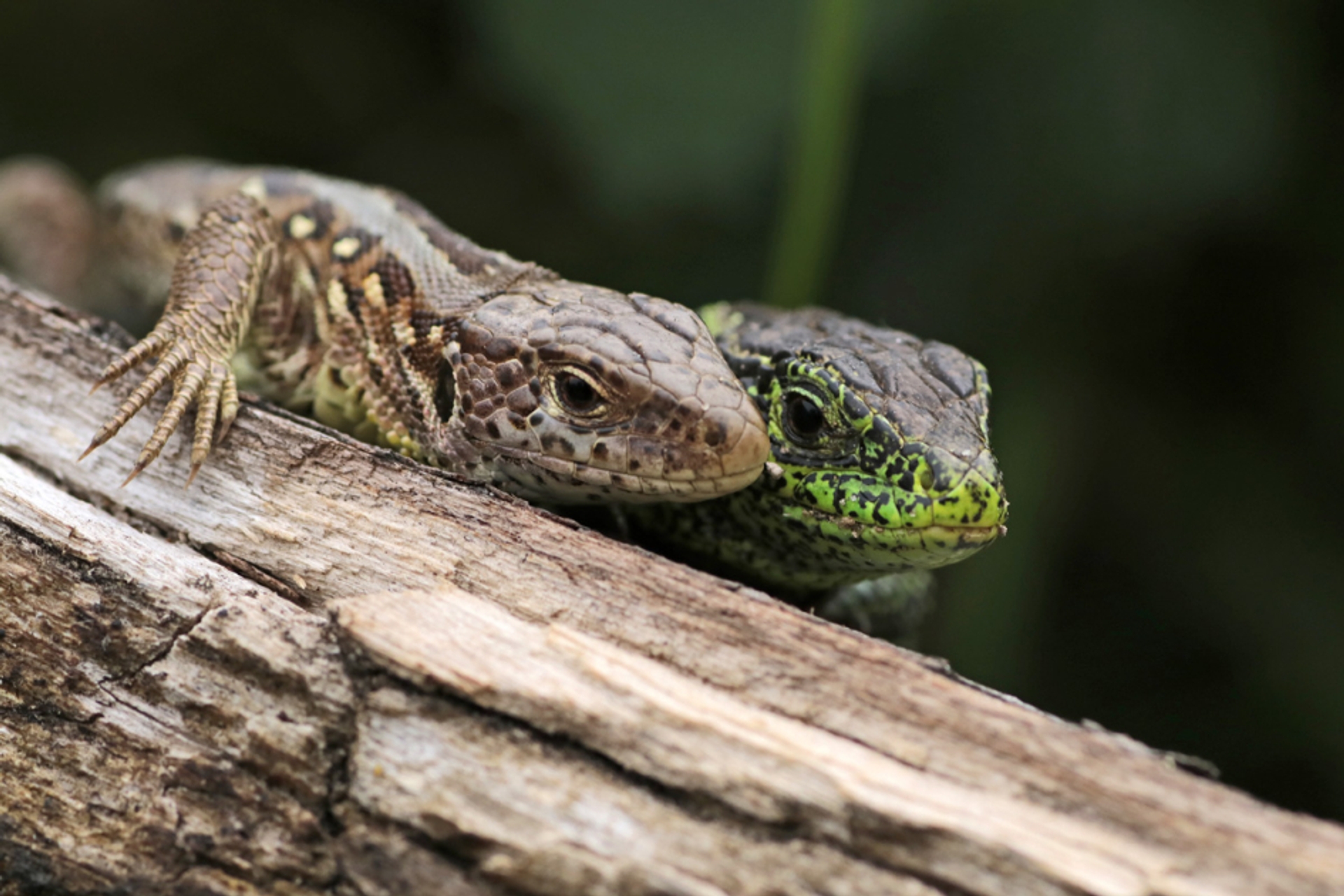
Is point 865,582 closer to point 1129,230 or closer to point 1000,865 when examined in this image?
point 1000,865

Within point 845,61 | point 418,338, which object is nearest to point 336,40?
point 845,61

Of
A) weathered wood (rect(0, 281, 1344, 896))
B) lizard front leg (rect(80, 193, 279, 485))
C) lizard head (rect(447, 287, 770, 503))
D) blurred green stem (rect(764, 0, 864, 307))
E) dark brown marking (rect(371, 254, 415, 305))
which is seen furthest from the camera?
blurred green stem (rect(764, 0, 864, 307))

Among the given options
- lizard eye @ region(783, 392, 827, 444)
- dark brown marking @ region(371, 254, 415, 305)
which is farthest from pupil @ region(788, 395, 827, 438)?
dark brown marking @ region(371, 254, 415, 305)

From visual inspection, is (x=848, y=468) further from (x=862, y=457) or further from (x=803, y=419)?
(x=803, y=419)

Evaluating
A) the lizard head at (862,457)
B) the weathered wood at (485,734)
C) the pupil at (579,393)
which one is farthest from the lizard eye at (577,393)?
the lizard head at (862,457)

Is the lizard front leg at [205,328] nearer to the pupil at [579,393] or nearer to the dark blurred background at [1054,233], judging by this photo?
the pupil at [579,393]

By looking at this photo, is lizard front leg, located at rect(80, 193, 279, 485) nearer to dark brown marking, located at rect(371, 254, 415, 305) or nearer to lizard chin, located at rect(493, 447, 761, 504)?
dark brown marking, located at rect(371, 254, 415, 305)

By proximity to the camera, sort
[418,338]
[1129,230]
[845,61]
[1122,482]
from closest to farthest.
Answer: [418,338] < [845,61] < [1129,230] < [1122,482]

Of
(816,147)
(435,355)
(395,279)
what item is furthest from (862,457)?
(816,147)
